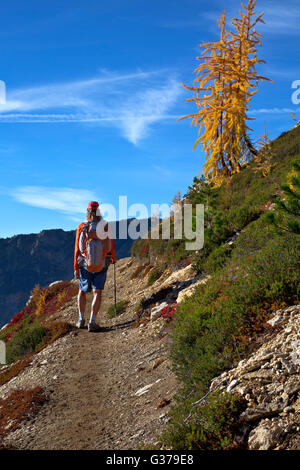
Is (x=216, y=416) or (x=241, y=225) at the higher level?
(x=241, y=225)

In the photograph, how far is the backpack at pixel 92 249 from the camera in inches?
412

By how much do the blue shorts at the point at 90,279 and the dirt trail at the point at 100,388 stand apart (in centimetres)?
124

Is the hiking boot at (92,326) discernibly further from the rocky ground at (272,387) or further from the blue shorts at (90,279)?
the rocky ground at (272,387)

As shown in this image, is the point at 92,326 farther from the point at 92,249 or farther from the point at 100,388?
the point at 100,388

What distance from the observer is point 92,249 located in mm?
10461

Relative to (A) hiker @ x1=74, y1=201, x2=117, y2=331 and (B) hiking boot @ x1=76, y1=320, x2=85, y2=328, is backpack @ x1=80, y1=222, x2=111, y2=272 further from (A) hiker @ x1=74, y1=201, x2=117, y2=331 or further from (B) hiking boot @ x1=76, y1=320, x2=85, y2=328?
(B) hiking boot @ x1=76, y1=320, x2=85, y2=328

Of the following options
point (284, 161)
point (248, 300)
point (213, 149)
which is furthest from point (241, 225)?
point (284, 161)

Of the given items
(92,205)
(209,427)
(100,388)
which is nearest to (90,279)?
(92,205)

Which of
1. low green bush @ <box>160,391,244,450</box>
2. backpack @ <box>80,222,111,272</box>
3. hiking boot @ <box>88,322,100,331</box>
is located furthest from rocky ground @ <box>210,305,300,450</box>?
hiking boot @ <box>88,322,100,331</box>

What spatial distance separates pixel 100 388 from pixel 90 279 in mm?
4069

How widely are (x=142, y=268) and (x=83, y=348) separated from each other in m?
10.1

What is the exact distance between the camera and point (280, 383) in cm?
409

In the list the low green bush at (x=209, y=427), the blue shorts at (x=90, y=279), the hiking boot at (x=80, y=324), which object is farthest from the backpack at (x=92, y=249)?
the low green bush at (x=209, y=427)

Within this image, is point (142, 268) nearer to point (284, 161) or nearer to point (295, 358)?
point (284, 161)
